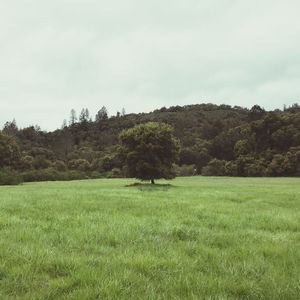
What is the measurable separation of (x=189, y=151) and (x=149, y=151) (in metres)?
69.0

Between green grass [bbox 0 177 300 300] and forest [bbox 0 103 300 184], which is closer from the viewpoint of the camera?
green grass [bbox 0 177 300 300]

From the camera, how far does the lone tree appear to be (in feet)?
190

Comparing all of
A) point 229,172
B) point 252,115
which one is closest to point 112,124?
point 252,115

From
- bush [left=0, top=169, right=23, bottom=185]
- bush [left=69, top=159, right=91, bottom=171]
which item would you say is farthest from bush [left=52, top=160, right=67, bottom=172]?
bush [left=0, top=169, right=23, bottom=185]

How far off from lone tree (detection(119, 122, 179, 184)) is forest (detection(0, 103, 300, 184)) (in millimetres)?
7050

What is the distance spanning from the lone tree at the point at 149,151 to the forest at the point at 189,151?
23.1ft

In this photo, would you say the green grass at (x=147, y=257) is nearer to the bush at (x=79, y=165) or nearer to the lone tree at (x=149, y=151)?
the lone tree at (x=149, y=151)

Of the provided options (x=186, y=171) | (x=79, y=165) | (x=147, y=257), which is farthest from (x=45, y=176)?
(x=147, y=257)

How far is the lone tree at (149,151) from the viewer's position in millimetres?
57875

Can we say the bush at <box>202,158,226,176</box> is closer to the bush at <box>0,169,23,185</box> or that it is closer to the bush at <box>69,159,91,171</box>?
the bush at <box>69,159,91,171</box>

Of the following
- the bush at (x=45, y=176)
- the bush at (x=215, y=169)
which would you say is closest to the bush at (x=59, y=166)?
the bush at (x=45, y=176)

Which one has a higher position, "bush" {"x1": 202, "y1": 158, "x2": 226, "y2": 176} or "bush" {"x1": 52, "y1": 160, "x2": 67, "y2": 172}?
"bush" {"x1": 52, "y1": 160, "x2": 67, "y2": 172}

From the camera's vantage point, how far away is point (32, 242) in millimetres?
10977

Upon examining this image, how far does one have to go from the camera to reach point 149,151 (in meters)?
58.1
